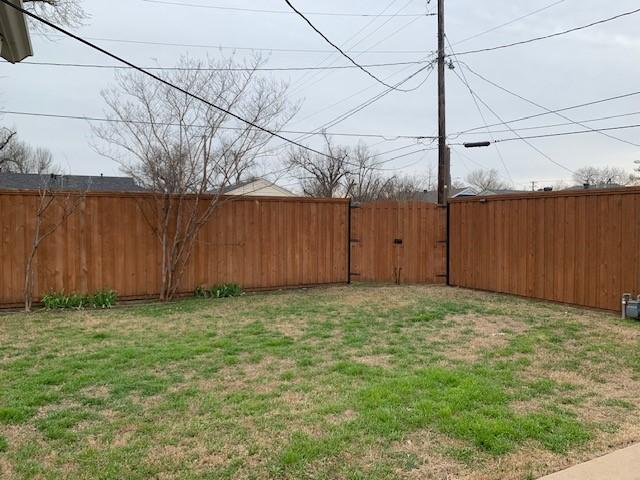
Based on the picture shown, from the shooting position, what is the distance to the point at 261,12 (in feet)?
31.2

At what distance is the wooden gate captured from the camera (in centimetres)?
1017

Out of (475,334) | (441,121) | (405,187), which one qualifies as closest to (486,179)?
(405,187)

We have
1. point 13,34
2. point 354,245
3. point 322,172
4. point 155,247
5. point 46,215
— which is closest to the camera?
point 13,34

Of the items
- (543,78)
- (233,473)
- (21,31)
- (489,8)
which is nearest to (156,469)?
(233,473)

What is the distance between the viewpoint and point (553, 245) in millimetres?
7844

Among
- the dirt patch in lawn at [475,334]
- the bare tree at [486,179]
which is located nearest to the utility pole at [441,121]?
the dirt patch in lawn at [475,334]

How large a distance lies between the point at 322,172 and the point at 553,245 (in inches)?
974

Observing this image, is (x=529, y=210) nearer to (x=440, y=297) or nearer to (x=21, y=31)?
(x=440, y=297)

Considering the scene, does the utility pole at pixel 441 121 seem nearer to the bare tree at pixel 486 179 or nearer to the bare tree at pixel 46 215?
the bare tree at pixel 46 215

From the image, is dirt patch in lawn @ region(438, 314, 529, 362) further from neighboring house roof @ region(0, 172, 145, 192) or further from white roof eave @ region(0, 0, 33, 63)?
neighboring house roof @ region(0, 172, 145, 192)

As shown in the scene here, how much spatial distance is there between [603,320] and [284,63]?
9.13m

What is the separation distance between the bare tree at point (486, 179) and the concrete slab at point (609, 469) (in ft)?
139

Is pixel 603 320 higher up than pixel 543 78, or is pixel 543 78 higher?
pixel 543 78

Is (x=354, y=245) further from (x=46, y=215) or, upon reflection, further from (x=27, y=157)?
(x=27, y=157)
